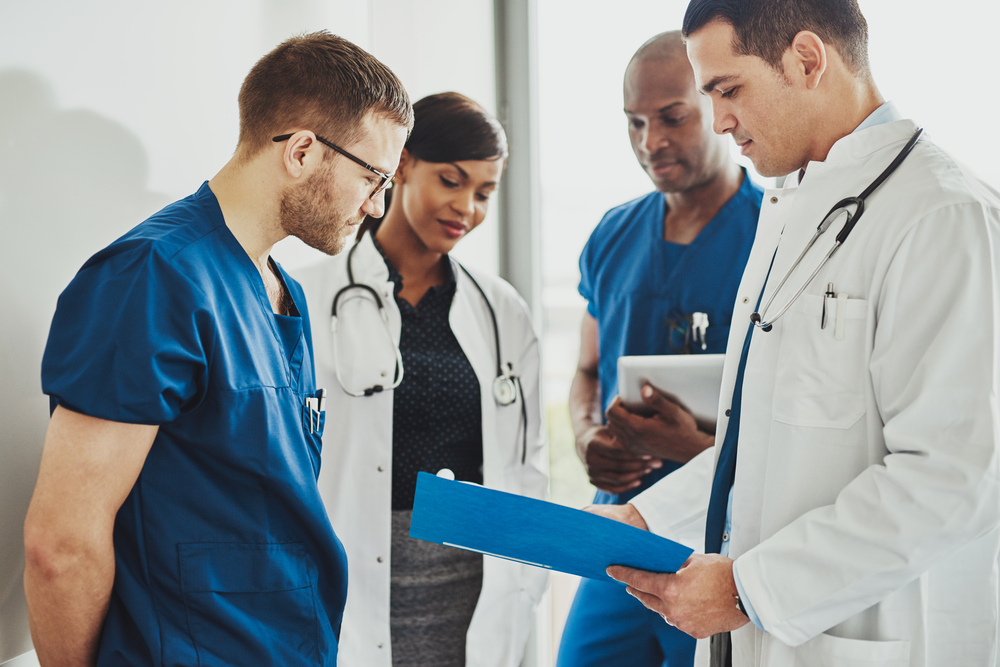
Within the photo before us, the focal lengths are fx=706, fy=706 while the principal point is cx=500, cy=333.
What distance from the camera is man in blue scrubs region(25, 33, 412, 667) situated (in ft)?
2.84

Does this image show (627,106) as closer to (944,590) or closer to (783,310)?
(783,310)

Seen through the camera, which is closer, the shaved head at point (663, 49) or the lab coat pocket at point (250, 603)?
the lab coat pocket at point (250, 603)

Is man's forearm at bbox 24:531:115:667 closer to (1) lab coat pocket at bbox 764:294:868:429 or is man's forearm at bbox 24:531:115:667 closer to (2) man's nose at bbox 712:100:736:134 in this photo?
(1) lab coat pocket at bbox 764:294:868:429

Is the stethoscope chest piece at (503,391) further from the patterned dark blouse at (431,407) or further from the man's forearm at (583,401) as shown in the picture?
the man's forearm at (583,401)

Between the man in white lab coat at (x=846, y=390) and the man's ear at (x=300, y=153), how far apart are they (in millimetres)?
676

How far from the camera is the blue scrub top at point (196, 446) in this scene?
0.87m

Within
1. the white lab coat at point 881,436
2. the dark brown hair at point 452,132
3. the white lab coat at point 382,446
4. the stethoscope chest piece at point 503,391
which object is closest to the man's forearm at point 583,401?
the white lab coat at point 382,446

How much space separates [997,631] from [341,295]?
142 centimetres

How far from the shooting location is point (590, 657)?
174cm

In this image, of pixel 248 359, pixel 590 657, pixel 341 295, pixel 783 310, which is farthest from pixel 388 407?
pixel 783 310

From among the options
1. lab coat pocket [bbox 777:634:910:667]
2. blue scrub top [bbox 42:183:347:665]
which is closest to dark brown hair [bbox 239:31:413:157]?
blue scrub top [bbox 42:183:347:665]

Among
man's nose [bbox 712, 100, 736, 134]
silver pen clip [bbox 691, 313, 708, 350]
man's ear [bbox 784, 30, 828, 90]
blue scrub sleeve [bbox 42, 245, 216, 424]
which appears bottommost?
silver pen clip [bbox 691, 313, 708, 350]

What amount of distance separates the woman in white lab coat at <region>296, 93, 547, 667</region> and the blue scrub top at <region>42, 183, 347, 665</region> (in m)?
0.57

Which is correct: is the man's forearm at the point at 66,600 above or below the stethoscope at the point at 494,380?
below
